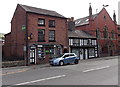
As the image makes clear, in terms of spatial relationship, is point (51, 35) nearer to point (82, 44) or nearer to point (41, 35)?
point (41, 35)

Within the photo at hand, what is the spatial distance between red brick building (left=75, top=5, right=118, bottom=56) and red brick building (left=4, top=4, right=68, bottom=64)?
10.5m

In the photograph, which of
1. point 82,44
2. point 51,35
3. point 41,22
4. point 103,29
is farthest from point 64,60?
point 103,29

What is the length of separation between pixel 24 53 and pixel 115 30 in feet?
93.9

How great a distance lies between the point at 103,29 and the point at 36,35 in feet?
67.2

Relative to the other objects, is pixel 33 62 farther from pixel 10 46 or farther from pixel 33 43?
pixel 10 46

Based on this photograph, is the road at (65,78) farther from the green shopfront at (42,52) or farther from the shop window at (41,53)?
the shop window at (41,53)

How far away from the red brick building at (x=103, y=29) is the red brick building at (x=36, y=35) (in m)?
10.5

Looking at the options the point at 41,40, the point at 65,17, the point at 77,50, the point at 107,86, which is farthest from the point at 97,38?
the point at 107,86

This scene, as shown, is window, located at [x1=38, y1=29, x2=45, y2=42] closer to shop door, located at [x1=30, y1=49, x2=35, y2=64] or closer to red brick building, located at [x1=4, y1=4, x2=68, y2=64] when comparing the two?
red brick building, located at [x1=4, y1=4, x2=68, y2=64]

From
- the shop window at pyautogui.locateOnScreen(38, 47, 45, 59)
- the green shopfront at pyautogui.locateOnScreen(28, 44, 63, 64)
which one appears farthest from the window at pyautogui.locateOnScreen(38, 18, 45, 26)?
Answer: the shop window at pyautogui.locateOnScreen(38, 47, 45, 59)

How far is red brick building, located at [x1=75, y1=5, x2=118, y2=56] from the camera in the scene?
3388 cm

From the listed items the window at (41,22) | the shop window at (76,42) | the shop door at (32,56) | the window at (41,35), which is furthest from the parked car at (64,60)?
the shop window at (76,42)

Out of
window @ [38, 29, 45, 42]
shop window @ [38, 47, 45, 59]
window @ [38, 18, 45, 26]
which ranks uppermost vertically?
window @ [38, 18, 45, 26]

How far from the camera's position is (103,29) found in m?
35.9
